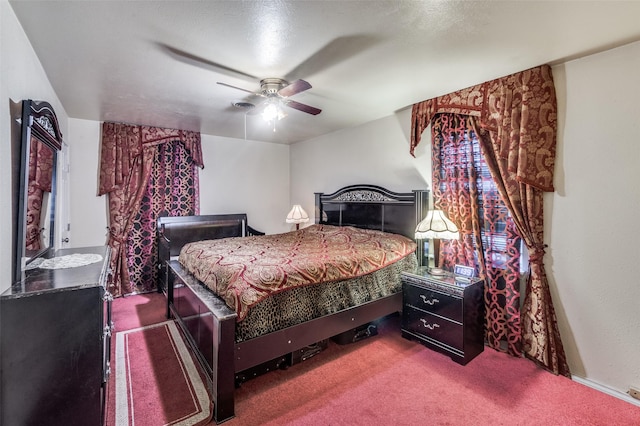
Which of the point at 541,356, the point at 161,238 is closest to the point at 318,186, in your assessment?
the point at 161,238

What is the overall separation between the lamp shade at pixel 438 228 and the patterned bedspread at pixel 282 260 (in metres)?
0.37

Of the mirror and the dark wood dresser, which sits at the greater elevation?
the mirror

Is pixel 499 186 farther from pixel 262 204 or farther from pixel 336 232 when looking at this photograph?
pixel 262 204

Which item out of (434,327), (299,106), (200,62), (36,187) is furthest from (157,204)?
(434,327)

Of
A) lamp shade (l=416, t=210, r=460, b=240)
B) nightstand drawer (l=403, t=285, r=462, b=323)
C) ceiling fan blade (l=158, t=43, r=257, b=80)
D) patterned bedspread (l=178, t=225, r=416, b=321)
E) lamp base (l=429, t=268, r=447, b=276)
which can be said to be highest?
ceiling fan blade (l=158, t=43, r=257, b=80)

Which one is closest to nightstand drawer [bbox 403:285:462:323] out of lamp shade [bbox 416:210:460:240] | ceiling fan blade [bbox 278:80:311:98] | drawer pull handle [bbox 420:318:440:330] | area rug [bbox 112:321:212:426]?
drawer pull handle [bbox 420:318:440:330]

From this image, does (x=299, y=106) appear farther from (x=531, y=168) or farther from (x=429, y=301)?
(x=429, y=301)

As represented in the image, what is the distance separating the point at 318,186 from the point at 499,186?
2.97 m

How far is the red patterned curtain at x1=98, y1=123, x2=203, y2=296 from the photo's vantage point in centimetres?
409

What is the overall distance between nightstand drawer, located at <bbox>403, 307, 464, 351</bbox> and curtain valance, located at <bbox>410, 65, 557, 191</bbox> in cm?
139

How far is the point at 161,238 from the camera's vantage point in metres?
4.34

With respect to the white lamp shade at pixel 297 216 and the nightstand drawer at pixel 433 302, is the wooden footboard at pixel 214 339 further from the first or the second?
the white lamp shade at pixel 297 216

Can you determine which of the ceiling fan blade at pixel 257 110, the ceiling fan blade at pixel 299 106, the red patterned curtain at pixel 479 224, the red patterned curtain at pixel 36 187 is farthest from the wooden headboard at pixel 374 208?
the red patterned curtain at pixel 36 187

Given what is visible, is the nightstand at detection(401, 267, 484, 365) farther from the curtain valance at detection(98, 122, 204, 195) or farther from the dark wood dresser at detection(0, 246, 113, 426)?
the curtain valance at detection(98, 122, 204, 195)
